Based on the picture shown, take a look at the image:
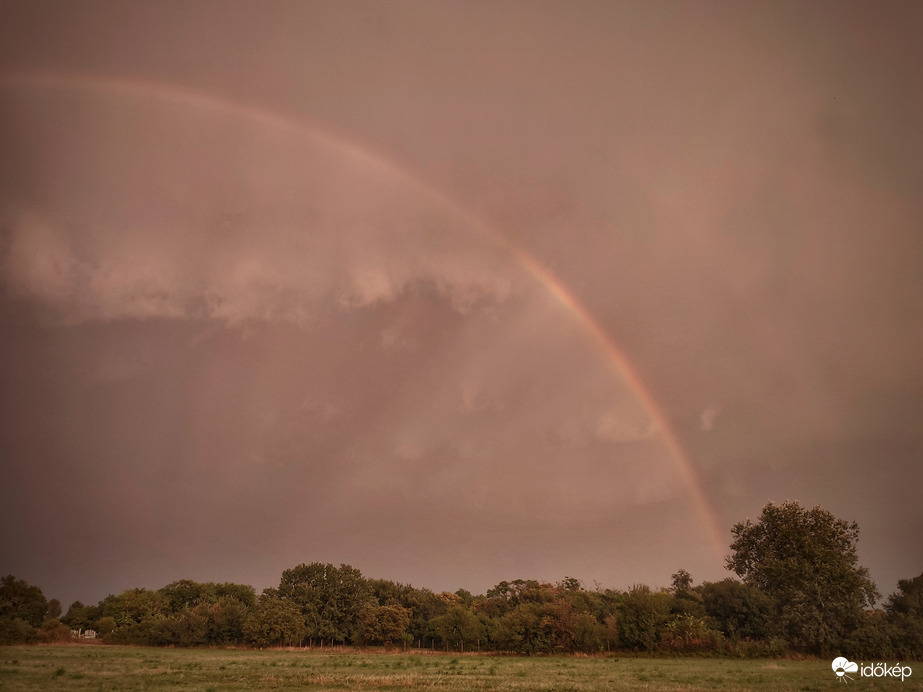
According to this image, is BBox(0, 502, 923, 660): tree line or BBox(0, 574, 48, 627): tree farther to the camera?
BBox(0, 574, 48, 627): tree

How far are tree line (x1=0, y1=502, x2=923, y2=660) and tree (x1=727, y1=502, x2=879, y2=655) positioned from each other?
11 cm

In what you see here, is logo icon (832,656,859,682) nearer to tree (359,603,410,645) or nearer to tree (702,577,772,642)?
tree (702,577,772,642)

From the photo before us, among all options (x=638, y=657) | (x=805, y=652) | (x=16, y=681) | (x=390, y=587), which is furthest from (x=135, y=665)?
(x=390, y=587)

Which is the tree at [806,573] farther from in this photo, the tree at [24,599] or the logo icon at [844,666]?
the tree at [24,599]

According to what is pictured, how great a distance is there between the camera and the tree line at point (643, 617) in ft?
188

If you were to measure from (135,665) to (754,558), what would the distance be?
215 feet

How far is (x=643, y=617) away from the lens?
68.0 m

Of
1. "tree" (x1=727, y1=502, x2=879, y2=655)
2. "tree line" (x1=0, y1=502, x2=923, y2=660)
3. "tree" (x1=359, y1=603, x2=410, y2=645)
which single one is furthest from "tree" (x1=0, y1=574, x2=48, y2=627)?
"tree" (x1=727, y1=502, x2=879, y2=655)

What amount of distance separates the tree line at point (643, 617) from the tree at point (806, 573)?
0.35 feet

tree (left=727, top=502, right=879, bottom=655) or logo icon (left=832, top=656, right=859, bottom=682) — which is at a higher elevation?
tree (left=727, top=502, right=879, bottom=655)

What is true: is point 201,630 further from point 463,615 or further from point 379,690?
point 379,690

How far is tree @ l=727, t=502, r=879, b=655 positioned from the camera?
5662 centimetres

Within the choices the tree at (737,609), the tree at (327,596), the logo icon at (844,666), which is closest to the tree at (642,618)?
the tree at (737,609)

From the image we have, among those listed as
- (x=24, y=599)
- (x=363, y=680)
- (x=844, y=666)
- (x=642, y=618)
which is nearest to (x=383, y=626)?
(x=642, y=618)
